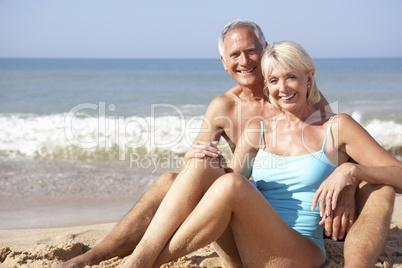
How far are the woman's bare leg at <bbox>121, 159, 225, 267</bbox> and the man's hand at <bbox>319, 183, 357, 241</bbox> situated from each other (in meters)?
0.69

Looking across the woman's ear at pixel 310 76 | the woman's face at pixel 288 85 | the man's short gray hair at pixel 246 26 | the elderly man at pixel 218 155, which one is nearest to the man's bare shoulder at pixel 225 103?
the elderly man at pixel 218 155

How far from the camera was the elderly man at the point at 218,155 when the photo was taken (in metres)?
2.40

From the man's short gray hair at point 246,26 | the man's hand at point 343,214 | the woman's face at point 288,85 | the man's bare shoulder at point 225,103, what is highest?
the man's short gray hair at point 246,26

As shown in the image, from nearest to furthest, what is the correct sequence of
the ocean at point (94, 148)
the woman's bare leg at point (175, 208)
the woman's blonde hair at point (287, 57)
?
the woman's bare leg at point (175, 208) < the woman's blonde hair at point (287, 57) < the ocean at point (94, 148)

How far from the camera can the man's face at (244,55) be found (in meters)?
3.30

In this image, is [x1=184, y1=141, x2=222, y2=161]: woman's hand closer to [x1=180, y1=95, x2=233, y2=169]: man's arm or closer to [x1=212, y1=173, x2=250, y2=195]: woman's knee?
[x1=212, y1=173, x2=250, y2=195]: woman's knee

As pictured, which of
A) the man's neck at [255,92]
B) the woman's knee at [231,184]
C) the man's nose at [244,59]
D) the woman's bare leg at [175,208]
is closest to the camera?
the woman's knee at [231,184]

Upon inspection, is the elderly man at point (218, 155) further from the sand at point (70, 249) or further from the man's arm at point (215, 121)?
the sand at point (70, 249)

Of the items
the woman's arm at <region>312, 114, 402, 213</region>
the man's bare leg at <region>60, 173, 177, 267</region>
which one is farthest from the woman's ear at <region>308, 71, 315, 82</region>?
the man's bare leg at <region>60, 173, 177, 267</region>

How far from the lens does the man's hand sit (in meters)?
2.43

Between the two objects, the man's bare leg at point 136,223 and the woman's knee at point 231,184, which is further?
the man's bare leg at point 136,223

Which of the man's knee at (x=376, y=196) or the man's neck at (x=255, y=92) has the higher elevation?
the man's neck at (x=255, y=92)

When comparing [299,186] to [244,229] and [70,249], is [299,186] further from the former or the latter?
[70,249]

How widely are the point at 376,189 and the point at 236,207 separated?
857mm
